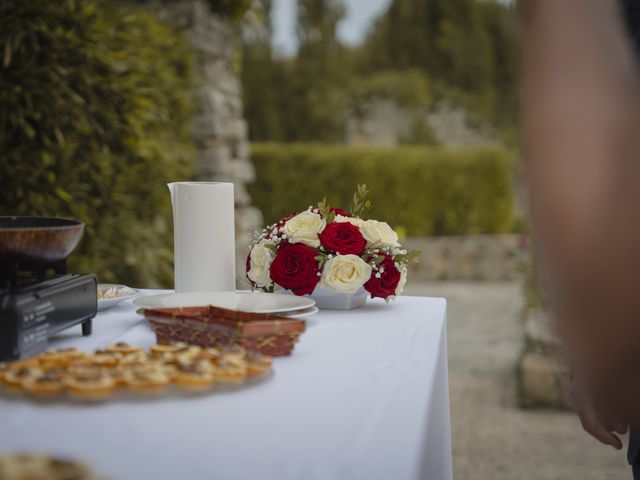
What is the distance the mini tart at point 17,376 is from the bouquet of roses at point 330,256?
0.72 meters

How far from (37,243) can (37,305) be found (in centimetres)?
10

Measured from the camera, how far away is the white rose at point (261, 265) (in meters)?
1.72

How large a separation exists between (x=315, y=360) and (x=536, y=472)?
218 cm

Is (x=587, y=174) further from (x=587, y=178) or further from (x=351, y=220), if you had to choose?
(x=351, y=220)

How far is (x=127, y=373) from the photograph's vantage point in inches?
40.4

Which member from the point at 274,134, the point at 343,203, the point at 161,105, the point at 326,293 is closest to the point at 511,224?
the point at 343,203

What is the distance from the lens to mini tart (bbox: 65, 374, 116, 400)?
3.19 ft

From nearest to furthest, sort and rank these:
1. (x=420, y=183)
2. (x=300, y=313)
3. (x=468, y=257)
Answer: (x=300, y=313) < (x=468, y=257) < (x=420, y=183)

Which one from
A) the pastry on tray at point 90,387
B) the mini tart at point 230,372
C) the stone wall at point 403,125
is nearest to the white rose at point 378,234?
the mini tart at point 230,372

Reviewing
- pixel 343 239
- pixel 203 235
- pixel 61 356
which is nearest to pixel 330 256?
pixel 343 239

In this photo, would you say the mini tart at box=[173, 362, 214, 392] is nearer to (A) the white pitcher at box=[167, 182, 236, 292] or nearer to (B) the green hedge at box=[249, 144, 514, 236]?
(A) the white pitcher at box=[167, 182, 236, 292]

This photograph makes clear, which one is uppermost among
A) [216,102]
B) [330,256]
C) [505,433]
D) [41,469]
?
[216,102]

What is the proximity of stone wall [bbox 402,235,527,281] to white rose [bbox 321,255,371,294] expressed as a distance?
7715 millimetres

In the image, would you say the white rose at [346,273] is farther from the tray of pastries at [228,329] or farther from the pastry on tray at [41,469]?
the pastry on tray at [41,469]
